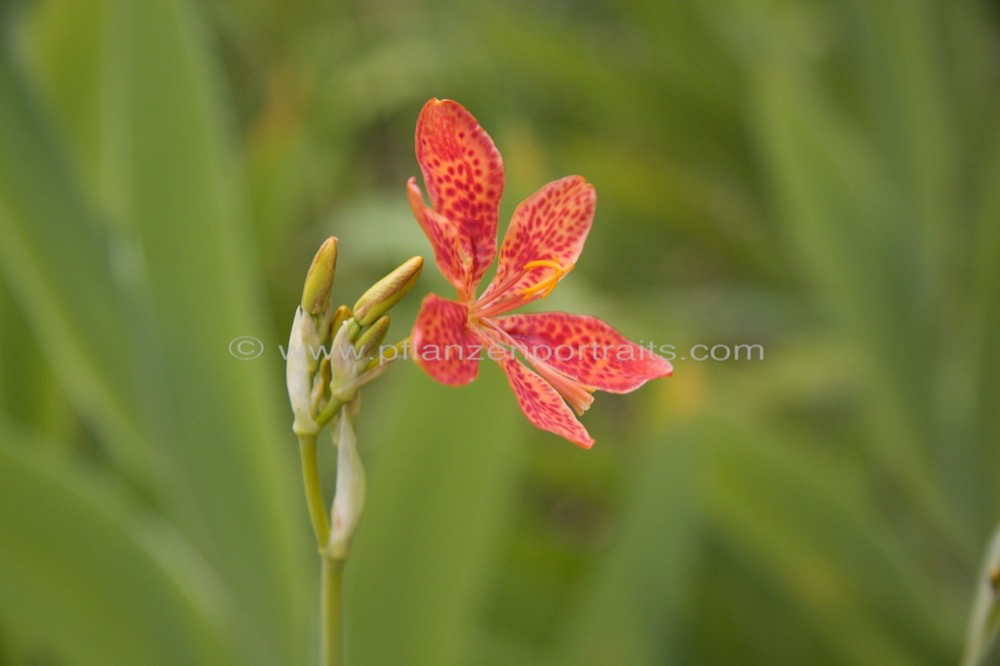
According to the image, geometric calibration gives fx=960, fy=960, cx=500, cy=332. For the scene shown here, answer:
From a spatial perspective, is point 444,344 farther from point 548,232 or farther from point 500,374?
point 500,374

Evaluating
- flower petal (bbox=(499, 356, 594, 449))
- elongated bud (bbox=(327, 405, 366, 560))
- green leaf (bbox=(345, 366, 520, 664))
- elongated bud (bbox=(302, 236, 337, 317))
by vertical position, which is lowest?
green leaf (bbox=(345, 366, 520, 664))

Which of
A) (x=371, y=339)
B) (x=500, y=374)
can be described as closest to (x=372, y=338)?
(x=371, y=339)

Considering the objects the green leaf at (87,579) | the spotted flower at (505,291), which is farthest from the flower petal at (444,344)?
the green leaf at (87,579)

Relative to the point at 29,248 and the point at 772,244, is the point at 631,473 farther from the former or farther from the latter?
the point at 772,244

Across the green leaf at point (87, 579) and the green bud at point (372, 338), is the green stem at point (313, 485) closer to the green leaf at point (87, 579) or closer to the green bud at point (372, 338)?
the green bud at point (372, 338)

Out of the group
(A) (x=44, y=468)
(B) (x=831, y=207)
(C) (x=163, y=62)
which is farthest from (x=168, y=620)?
(B) (x=831, y=207)

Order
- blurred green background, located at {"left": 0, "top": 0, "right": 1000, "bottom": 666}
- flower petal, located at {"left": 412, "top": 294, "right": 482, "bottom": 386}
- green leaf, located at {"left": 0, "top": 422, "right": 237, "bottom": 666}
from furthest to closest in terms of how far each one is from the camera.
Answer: blurred green background, located at {"left": 0, "top": 0, "right": 1000, "bottom": 666} → green leaf, located at {"left": 0, "top": 422, "right": 237, "bottom": 666} → flower petal, located at {"left": 412, "top": 294, "right": 482, "bottom": 386}

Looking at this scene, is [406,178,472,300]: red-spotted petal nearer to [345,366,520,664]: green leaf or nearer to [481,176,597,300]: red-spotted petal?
[481,176,597,300]: red-spotted petal

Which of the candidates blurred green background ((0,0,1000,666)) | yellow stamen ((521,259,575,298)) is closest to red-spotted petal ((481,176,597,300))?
yellow stamen ((521,259,575,298))

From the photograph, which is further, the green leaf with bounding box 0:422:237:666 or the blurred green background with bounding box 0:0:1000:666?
the blurred green background with bounding box 0:0:1000:666
